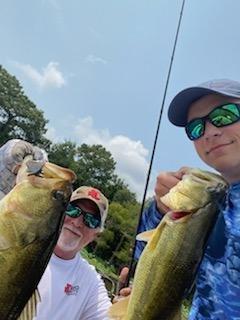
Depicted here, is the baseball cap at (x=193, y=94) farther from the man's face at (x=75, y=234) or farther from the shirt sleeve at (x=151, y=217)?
the man's face at (x=75, y=234)

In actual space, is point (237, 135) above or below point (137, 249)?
above

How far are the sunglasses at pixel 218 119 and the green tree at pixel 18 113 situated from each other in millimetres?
57735

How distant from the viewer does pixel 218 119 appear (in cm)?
280

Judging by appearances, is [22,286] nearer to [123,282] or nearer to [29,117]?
[123,282]

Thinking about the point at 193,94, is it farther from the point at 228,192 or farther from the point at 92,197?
the point at 92,197

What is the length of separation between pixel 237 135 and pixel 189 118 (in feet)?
1.70

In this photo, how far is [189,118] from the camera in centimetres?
321

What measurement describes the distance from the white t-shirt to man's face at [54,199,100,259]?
0.08 meters

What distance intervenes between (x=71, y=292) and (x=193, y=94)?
6.77ft

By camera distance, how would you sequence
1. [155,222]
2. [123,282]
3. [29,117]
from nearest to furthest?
1. [155,222]
2. [123,282]
3. [29,117]

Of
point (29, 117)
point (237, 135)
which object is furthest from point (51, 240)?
point (29, 117)

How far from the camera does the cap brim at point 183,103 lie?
3133mm

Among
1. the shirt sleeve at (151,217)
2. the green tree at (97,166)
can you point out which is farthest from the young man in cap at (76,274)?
the green tree at (97,166)

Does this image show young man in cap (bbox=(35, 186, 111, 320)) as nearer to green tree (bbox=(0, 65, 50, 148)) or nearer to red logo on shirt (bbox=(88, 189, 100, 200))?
red logo on shirt (bbox=(88, 189, 100, 200))
